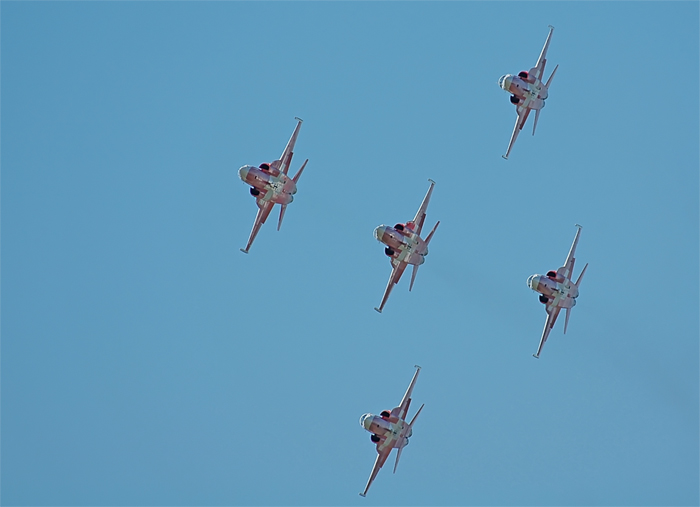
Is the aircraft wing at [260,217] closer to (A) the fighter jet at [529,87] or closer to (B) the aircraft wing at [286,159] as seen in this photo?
(B) the aircraft wing at [286,159]

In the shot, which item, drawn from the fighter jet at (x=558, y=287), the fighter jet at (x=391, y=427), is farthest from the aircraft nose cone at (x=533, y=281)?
the fighter jet at (x=391, y=427)

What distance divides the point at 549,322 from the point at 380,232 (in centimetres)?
1338

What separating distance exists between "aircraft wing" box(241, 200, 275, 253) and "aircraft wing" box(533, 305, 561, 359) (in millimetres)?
19551

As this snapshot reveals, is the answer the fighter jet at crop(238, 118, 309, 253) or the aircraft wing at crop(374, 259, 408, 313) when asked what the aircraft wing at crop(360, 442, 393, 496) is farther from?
the fighter jet at crop(238, 118, 309, 253)

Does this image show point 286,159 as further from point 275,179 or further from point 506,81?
point 506,81

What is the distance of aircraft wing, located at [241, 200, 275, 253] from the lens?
10118cm

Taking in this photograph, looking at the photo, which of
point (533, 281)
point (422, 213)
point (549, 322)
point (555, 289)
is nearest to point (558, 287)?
point (555, 289)

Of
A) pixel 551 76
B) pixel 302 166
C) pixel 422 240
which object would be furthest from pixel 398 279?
pixel 551 76

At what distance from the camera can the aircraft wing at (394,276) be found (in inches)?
3935

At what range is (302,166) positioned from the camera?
97.8 meters

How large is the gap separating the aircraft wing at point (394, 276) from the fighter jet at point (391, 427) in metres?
6.12

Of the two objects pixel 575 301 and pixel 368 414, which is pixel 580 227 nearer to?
pixel 575 301

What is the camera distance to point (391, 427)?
3888 inches

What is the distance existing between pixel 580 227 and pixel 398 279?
1249 cm
